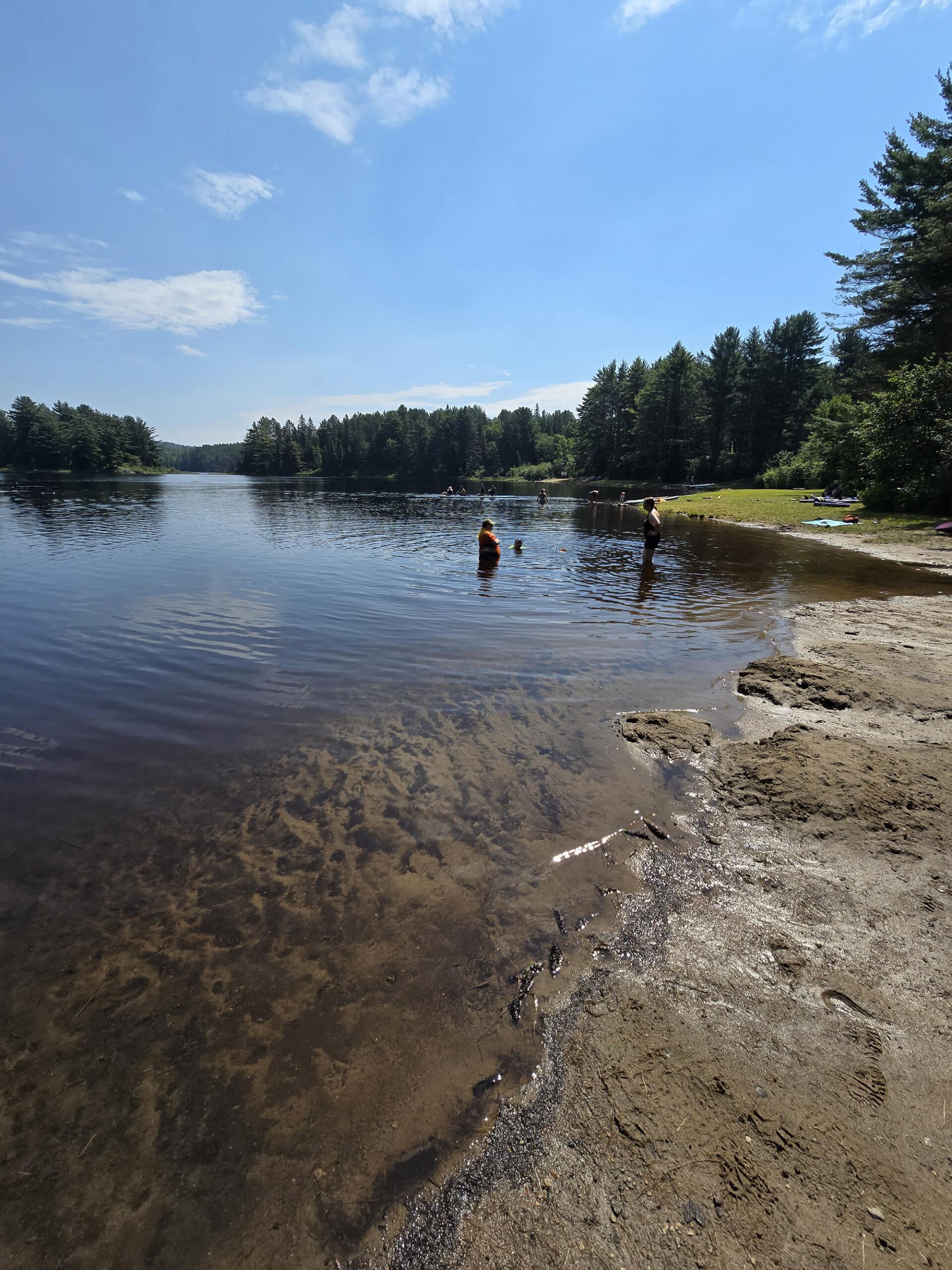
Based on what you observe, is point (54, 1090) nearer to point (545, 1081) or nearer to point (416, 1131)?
point (416, 1131)

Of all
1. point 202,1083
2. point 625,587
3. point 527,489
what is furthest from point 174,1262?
point 527,489

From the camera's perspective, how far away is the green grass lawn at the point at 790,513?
28.2 metres

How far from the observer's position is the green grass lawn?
92.7ft

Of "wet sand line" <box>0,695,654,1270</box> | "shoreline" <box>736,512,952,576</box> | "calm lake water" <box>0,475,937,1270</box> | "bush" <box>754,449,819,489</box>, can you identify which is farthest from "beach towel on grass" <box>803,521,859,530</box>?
"wet sand line" <box>0,695,654,1270</box>

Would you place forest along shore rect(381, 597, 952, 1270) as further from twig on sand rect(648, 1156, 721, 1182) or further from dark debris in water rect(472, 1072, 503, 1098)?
dark debris in water rect(472, 1072, 503, 1098)

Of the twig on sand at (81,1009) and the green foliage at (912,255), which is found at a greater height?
the green foliage at (912,255)

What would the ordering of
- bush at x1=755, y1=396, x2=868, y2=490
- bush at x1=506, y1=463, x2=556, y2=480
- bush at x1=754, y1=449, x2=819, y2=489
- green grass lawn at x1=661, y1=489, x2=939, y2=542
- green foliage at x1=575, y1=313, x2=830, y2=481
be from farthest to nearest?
bush at x1=506, y1=463, x2=556, y2=480 < green foliage at x1=575, y1=313, x2=830, y2=481 < bush at x1=754, y1=449, x2=819, y2=489 < bush at x1=755, y1=396, x2=868, y2=490 < green grass lawn at x1=661, y1=489, x2=939, y2=542

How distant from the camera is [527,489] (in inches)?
4122

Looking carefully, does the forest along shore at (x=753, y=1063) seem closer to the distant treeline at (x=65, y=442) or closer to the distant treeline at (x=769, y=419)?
the distant treeline at (x=769, y=419)

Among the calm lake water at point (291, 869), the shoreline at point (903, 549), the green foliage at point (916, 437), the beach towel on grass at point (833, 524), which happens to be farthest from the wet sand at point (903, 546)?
the calm lake water at point (291, 869)

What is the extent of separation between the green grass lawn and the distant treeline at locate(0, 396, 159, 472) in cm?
16789

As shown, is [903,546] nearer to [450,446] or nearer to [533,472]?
[533,472]

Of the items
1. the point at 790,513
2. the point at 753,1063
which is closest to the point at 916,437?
the point at 790,513

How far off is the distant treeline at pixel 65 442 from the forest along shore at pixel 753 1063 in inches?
7526
